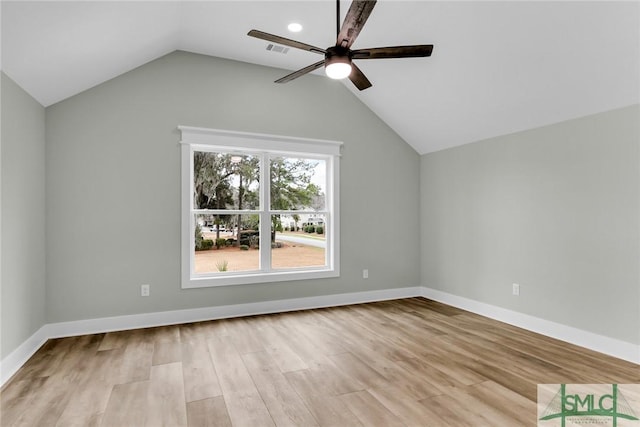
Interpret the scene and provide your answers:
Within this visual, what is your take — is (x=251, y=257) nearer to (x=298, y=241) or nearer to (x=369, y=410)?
(x=298, y=241)

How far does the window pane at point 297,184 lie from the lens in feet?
15.6

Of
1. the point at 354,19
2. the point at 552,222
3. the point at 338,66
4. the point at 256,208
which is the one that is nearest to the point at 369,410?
the point at 338,66

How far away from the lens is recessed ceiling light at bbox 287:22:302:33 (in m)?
3.53

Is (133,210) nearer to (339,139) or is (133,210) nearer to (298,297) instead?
(298,297)

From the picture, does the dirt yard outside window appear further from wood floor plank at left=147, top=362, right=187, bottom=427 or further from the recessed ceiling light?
the recessed ceiling light

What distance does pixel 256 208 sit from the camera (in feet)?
15.2

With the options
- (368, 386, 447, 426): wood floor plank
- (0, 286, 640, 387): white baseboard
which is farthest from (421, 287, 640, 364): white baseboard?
(368, 386, 447, 426): wood floor plank

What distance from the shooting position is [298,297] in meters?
4.67

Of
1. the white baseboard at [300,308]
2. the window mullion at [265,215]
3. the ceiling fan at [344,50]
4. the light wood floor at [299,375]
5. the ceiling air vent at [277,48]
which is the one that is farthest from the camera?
the window mullion at [265,215]

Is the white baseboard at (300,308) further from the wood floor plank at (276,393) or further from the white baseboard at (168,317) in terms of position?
the wood floor plank at (276,393)

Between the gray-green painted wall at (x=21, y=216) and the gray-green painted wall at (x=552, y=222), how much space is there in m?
4.75

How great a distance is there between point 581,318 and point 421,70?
3.00 metres

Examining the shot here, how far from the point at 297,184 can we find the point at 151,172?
1832mm

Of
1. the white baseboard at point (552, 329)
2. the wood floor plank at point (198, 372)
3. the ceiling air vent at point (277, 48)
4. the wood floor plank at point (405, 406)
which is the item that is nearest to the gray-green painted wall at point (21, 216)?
the wood floor plank at point (198, 372)
